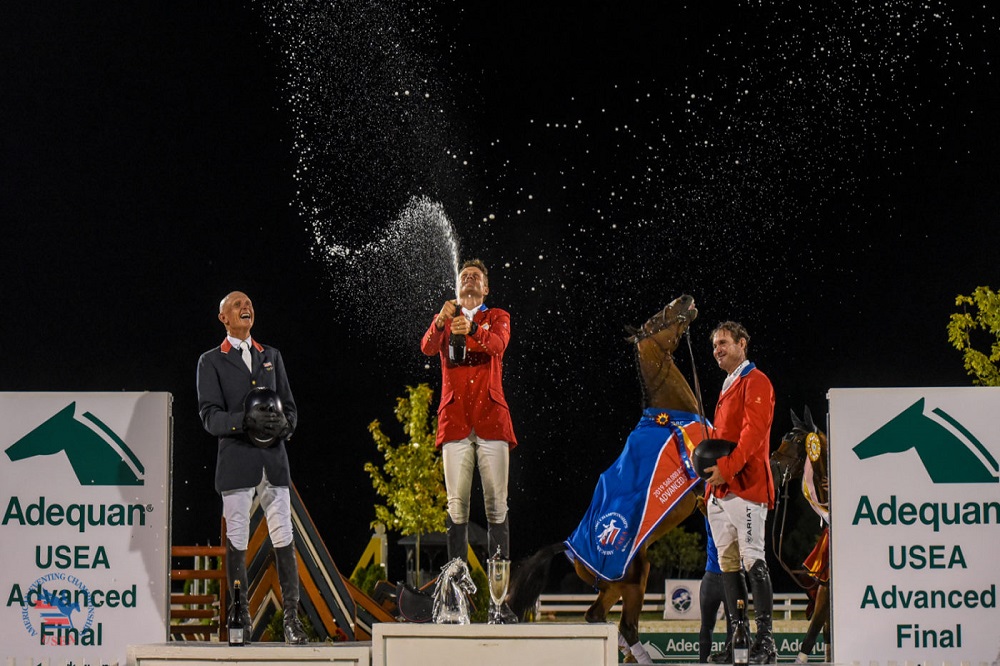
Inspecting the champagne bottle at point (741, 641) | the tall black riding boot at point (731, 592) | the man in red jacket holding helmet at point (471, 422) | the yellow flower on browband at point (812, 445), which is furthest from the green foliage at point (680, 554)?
the champagne bottle at point (741, 641)

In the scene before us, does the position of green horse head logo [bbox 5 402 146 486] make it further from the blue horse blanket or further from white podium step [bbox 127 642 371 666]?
the blue horse blanket

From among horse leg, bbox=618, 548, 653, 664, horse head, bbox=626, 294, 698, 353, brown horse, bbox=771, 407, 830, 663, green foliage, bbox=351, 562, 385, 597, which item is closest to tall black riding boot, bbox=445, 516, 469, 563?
horse leg, bbox=618, 548, 653, 664

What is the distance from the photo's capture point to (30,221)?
1822 centimetres

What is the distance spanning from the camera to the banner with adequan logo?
18.8 feet

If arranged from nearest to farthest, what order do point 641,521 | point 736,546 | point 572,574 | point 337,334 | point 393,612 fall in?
point 736,546
point 641,521
point 393,612
point 337,334
point 572,574

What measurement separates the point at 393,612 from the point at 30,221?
11.6 meters

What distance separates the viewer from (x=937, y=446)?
5.70m

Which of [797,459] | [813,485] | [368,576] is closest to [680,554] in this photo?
[368,576]

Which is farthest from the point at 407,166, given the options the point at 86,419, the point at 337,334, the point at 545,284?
the point at 86,419

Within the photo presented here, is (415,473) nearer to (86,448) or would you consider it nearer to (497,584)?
(86,448)

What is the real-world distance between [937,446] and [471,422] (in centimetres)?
247

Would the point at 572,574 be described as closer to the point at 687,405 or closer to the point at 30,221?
the point at 30,221

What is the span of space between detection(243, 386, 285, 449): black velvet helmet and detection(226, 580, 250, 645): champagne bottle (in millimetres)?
747

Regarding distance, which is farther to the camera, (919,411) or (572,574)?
(572,574)
